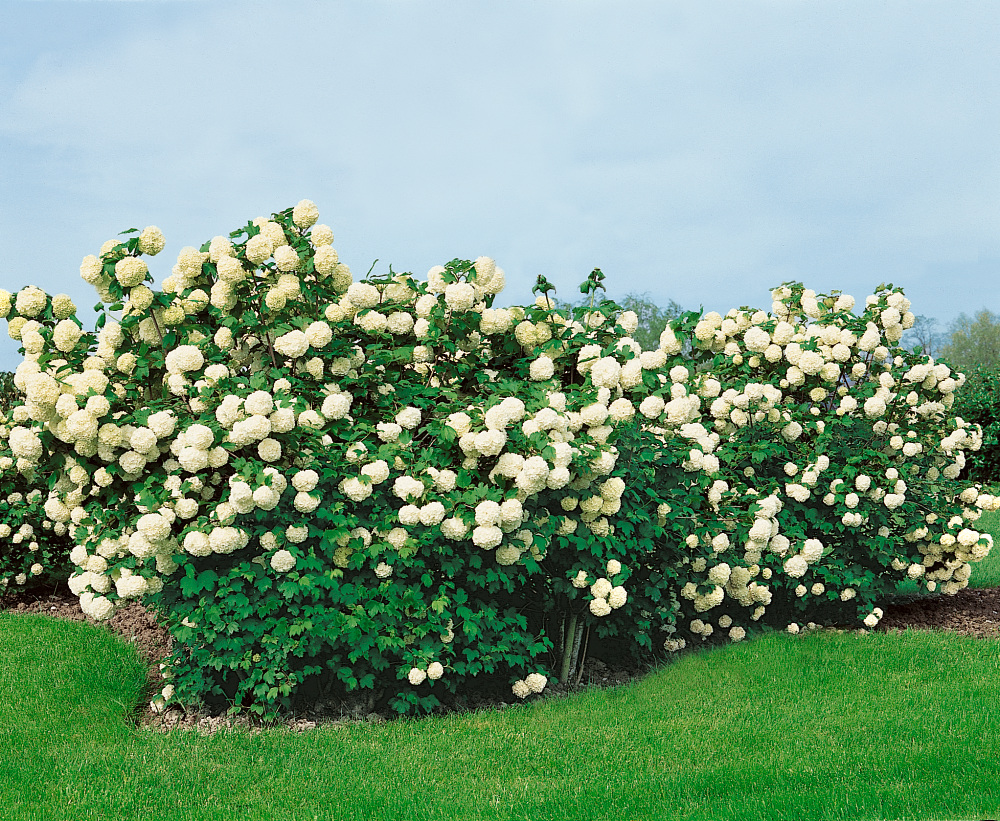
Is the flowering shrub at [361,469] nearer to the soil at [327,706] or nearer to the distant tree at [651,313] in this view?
the soil at [327,706]

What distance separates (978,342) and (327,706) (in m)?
53.6

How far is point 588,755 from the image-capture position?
482 cm

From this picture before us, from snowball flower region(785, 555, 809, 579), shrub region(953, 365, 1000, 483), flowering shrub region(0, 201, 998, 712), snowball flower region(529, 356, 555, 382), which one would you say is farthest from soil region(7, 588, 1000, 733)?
shrub region(953, 365, 1000, 483)

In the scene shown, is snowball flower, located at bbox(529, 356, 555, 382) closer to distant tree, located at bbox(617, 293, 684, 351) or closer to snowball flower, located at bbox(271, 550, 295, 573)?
snowball flower, located at bbox(271, 550, 295, 573)

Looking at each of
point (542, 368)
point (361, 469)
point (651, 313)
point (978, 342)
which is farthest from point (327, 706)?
point (978, 342)

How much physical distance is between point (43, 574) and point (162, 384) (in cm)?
513

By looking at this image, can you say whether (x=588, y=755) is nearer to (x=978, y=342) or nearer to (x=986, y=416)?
(x=986, y=416)

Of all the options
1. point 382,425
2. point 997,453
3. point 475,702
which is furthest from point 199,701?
point 997,453

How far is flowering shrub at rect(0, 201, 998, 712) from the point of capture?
199 inches

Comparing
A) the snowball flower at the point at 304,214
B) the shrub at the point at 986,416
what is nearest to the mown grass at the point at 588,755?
the snowball flower at the point at 304,214

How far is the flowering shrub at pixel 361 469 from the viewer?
5.05m

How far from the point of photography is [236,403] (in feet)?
16.3

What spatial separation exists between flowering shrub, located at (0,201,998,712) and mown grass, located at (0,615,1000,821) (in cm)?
45

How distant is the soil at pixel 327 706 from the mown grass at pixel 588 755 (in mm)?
242
